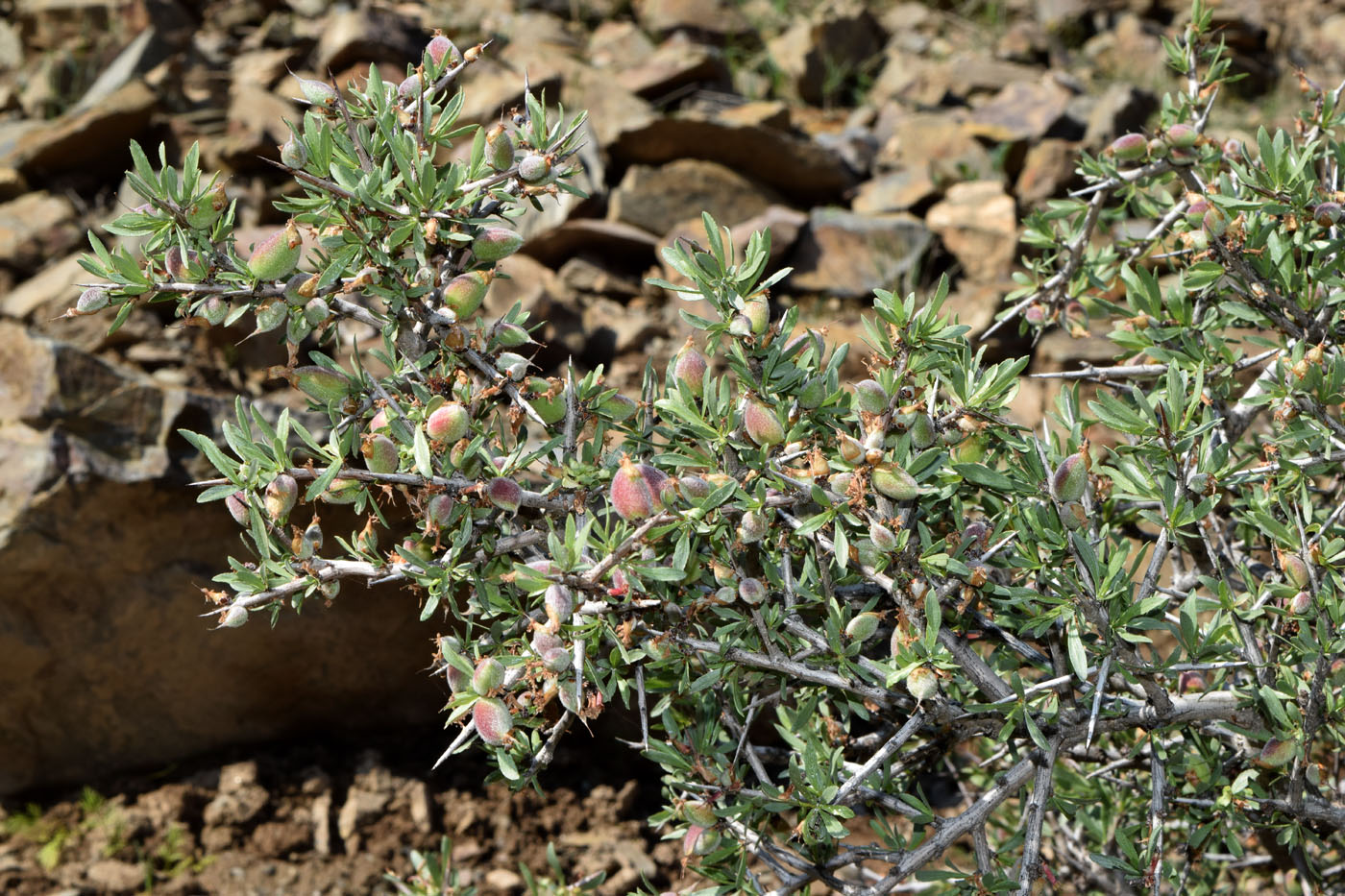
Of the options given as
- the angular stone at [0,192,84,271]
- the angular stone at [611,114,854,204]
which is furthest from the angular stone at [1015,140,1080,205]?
the angular stone at [0,192,84,271]

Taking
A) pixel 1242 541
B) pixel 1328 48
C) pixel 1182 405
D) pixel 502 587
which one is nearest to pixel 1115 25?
pixel 1328 48

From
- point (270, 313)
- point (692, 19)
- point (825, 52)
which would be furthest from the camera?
point (692, 19)

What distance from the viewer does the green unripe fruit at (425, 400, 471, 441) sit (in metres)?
1.60

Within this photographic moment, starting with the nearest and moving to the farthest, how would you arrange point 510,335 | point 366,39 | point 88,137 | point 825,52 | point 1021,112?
point 510,335, point 88,137, point 366,39, point 1021,112, point 825,52

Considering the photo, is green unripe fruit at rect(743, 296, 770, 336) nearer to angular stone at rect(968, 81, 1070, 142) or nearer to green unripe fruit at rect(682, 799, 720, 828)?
green unripe fruit at rect(682, 799, 720, 828)

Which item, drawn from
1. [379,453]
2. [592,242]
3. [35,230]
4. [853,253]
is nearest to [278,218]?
[35,230]

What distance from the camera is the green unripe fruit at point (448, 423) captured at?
1.60 metres

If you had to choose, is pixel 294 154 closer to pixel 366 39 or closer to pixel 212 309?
pixel 212 309

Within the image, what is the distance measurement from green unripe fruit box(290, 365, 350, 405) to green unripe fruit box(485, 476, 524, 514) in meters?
0.32

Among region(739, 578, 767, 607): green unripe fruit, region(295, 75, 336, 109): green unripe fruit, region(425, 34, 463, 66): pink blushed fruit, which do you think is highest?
region(425, 34, 463, 66): pink blushed fruit

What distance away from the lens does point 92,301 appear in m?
1.59

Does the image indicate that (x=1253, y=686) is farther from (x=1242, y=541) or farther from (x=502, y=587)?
(x=502, y=587)

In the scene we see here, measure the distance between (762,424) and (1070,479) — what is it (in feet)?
1.49

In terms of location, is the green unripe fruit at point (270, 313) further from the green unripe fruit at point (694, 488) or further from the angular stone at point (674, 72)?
the angular stone at point (674, 72)
